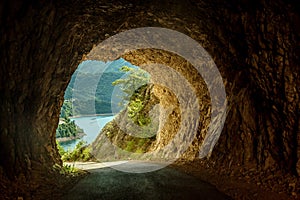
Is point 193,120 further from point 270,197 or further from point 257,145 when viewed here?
point 270,197

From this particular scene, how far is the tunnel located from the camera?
4226 mm

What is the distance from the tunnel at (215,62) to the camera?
4226 mm

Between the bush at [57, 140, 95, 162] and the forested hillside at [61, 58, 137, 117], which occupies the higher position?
the forested hillside at [61, 58, 137, 117]

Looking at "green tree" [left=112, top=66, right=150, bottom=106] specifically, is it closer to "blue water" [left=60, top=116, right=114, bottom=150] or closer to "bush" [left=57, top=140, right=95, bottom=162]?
"bush" [left=57, top=140, right=95, bottom=162]

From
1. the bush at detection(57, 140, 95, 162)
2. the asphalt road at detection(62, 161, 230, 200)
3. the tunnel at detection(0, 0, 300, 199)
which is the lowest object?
the bush at detection(57, 140, 95, 162)

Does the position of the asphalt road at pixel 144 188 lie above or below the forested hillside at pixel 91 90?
below

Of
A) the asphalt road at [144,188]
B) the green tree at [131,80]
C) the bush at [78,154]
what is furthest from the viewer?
the green tree at [131,80]

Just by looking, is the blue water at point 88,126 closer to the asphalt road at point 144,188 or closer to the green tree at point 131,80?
the green tree at point 131,80

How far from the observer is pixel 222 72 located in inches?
296

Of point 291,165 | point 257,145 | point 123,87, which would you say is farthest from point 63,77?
point 123,87

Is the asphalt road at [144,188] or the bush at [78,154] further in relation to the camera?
the bush at [78,154]

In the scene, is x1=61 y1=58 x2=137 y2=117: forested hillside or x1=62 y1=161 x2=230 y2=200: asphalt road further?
x1=61 y1=58 x2=137 y2=117: forested hillside

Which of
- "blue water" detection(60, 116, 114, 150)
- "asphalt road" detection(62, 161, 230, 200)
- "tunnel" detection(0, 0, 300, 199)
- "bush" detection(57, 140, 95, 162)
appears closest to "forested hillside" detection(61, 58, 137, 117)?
"blue water" detection(60, 116, 114, 150)

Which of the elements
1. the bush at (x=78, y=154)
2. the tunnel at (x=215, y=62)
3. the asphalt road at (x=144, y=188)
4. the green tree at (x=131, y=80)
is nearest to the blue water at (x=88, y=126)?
the green tree at (x=131, y=80)
